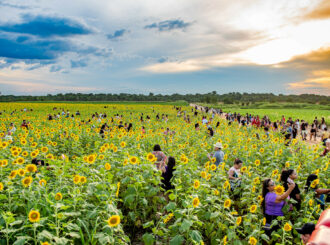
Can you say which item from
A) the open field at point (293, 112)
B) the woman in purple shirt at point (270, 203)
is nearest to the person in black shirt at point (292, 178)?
the woman in purple shirt at point (270, 203)

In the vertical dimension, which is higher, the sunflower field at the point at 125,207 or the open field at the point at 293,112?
the open field at the point at 293,112

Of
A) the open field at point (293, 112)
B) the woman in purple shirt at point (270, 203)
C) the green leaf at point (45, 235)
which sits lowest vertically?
the woman in purple shirt at point (270, 203)

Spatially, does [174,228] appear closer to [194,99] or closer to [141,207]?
[141,207]

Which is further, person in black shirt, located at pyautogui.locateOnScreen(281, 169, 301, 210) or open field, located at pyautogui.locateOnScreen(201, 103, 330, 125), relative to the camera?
open field, located at pyautogui.locateOnScreen(201, 103, 330, 125)

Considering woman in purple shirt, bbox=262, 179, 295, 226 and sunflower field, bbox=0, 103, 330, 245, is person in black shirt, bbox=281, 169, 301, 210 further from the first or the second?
woman in purple shirt, bbox=262, 179, 295, 226

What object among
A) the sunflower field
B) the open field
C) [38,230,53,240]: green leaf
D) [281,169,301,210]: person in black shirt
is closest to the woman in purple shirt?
the sunflower field

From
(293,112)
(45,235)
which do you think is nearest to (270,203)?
(45,235)

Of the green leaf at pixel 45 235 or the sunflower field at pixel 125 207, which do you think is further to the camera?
the sunflower field at pixel 125 207

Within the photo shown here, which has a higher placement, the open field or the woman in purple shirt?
the open field

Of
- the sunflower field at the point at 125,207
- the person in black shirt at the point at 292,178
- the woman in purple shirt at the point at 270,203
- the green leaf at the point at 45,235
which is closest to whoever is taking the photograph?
the green leaf at the point at 45,235

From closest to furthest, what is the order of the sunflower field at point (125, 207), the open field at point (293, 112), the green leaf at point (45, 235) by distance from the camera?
the green leaf at point (45, 235), the sunflower field at point (125, 207), the open field at point (293, 112)

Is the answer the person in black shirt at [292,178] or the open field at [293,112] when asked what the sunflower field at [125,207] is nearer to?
the person in black shirt at [292,178]

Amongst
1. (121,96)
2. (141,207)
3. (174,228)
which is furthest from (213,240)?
(121,96)

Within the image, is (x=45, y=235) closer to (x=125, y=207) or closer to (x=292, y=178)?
(x=125, y=207)
